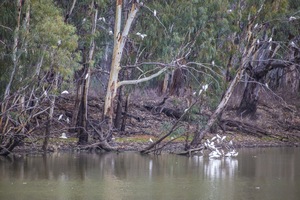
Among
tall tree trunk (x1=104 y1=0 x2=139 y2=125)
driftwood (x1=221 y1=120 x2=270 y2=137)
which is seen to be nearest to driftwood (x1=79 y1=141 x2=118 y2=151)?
tall tree trunk (x1=104 y1=0 x2=139 y2=125)

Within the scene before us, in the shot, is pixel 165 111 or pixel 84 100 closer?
pixel 84 100

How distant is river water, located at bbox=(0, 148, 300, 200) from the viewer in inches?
461

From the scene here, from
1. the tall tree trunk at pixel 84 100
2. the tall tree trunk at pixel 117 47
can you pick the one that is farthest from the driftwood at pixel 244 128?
the tall tree trunk at pixel 84 100

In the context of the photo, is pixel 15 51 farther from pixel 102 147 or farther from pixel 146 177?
pixel 102 147

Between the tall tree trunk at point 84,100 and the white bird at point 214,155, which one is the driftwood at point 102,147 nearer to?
the tall tree trunk at point 84,100

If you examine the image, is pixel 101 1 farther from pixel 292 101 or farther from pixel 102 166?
pixel 292 101

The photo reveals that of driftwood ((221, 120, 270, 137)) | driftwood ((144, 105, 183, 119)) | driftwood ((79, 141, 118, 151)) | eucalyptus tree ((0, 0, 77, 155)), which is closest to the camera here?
eucalyptus tree ((0, 0, 77, 155))

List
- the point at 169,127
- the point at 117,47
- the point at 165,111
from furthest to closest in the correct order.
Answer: the point at 165,111 < the point at 169,127 < the point at 117,47

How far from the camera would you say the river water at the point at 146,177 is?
11718mm

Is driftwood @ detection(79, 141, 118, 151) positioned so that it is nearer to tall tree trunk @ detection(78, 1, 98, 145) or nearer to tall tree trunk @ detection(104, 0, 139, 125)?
tall tree trunk @ detection(78, 1, 98, 145)

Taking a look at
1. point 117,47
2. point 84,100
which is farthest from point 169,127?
point 117,47

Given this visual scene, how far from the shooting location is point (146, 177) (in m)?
14.1

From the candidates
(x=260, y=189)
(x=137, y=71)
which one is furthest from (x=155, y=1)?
(x=260, y=189)

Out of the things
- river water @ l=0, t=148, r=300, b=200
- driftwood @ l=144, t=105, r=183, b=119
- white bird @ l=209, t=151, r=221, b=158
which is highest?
driftwood @ l=144, t=105, r=183, b=119
